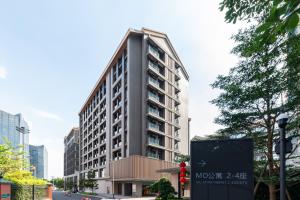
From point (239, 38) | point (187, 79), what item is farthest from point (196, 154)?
point (187, 79)

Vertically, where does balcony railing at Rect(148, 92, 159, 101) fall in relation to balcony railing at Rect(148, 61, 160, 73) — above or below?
below

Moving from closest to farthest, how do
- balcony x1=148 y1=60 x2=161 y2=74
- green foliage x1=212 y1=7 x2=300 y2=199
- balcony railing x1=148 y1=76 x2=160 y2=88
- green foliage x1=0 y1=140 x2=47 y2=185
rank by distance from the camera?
1. green foliage x1=212 y1=7 x2=300 y2=199
2. green foliage x1=0 y1=140 x2=47 y2=185
3. balcony railing x1=148 y1=76 x2=160 y2=88
4. balcony x1=148 y1=60 x2=161 y2=74

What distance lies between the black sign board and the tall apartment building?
160ft

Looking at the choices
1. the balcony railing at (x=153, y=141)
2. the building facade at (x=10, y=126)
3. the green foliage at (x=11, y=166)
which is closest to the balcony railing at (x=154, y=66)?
the balcony railing at (x=153, y=141)

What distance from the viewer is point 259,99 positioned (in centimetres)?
2091

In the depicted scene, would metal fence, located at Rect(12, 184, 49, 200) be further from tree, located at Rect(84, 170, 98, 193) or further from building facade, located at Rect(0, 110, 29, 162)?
building facade, located at Rect(0, 110, 29, 162)

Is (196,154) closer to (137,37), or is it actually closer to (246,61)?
(246,61)

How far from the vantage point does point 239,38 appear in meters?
21.0

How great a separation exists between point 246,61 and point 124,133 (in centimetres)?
4404

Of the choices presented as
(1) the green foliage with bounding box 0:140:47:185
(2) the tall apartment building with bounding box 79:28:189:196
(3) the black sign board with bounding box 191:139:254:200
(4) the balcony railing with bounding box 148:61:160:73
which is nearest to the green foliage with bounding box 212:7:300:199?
(3) the black sign board with bounding box 191:139:254:200

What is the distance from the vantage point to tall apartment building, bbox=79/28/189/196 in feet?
197

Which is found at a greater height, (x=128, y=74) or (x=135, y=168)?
(x=128, y=74)

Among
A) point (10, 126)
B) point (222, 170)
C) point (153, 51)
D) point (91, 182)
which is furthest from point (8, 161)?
point (10, 126)

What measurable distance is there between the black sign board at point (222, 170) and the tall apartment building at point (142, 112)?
48.7 meters
